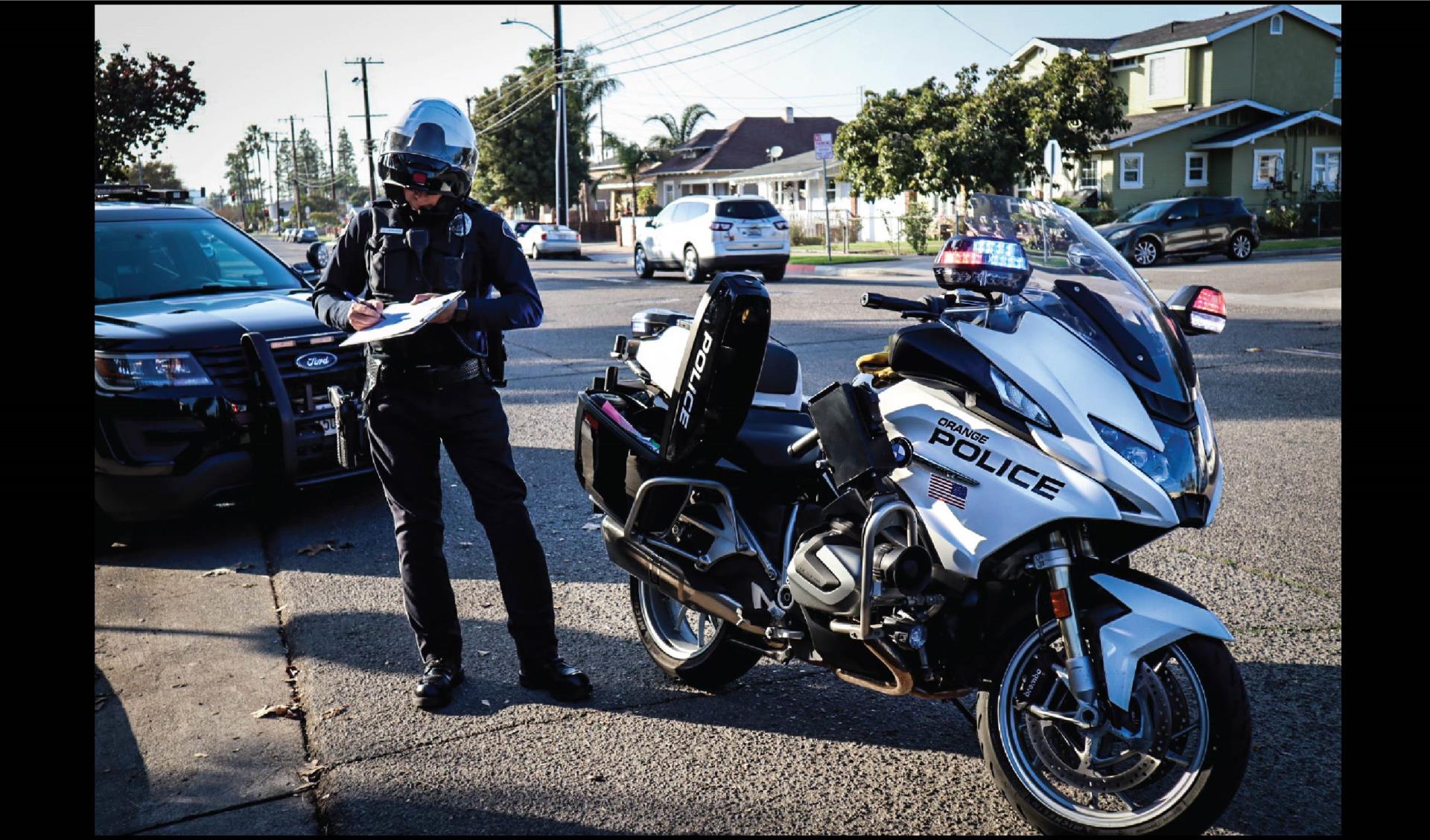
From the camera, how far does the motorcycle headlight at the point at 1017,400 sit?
3.06 metres

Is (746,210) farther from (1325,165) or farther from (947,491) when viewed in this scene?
(1325,165)

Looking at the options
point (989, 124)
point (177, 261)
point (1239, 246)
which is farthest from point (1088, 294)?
point (989, 124)

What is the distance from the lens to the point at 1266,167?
130 feet

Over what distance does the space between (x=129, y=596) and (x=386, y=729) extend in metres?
2.22

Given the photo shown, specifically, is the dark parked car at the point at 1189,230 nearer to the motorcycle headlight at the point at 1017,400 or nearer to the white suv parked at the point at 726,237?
the white suv parked at the point at 726,237

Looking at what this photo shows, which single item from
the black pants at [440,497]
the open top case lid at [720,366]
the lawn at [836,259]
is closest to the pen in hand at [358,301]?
the black pants at [440,497]

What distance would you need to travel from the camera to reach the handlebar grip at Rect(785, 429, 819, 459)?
359cm

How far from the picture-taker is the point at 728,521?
3852 millimetres

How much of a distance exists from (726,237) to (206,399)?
704 inches

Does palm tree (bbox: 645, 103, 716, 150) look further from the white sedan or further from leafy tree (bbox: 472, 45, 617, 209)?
the white sedan
